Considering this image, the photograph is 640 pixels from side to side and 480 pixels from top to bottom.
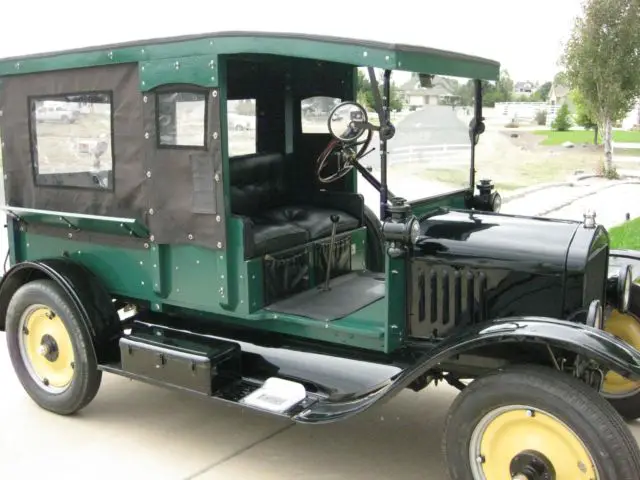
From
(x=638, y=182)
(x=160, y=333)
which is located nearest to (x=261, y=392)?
(x=160, y=333)

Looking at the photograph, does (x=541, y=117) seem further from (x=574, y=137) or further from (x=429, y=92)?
(x=429, y=92)

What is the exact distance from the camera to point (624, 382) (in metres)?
4.42

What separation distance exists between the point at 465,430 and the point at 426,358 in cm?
35

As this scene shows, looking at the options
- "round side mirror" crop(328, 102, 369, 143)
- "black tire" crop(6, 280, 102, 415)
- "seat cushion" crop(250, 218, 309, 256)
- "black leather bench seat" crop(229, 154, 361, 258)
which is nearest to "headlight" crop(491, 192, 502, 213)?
"black leather bench seat" crop(229, 154, 361, 258)

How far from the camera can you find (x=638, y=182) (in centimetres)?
1856

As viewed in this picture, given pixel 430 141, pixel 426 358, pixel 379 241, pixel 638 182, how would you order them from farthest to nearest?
pixel 638 182 < pixel 379 241 < pixel 430 141 < pixel 426 358

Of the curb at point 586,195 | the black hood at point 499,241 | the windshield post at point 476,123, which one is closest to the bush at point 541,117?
the curb at point 586,195

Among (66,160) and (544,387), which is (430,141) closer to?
(544,387)

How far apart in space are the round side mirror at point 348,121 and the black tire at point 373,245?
1606 mm

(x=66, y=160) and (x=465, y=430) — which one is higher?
(x=66, y=160)

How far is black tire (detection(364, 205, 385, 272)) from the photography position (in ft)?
17.2

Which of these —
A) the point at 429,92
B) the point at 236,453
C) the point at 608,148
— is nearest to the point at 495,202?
the point at 429,92

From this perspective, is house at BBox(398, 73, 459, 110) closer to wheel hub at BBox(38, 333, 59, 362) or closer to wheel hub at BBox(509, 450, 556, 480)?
wheel hub at BBox(509, 450, 556, 480)

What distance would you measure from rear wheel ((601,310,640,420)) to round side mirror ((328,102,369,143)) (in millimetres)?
1940
